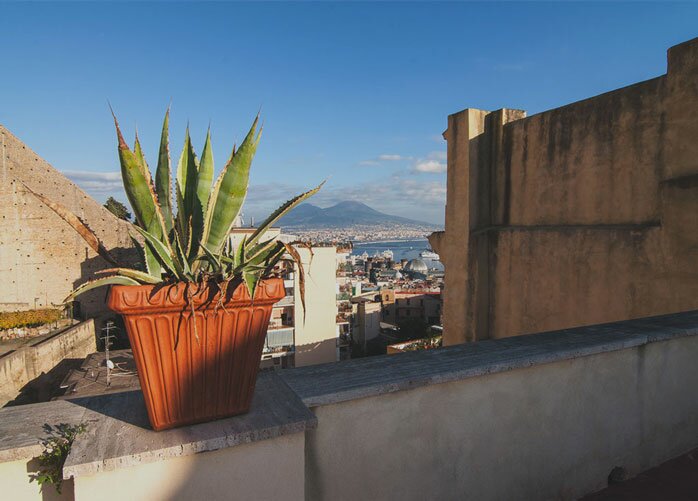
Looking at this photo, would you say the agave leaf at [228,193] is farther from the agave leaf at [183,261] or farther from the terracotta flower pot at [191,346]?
the terracotta flower pot at [191,346]

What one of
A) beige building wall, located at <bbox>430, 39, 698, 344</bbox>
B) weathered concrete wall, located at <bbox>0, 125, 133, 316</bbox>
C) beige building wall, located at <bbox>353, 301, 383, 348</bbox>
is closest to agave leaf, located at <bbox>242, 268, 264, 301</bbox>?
beige building wall, located at <bbox>430, 39, 698, 344</bbox>

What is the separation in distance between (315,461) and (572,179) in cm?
441

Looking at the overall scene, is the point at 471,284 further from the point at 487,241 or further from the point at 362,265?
the point at 362,265

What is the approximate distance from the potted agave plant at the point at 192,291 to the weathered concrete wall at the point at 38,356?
16.7 metres

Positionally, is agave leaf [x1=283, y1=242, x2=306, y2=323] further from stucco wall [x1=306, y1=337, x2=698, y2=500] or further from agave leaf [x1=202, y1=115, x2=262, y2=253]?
stucco wall [x1=306, y1=337, x2=698, y2=500]

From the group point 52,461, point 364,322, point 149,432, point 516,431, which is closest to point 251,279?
point 149,432

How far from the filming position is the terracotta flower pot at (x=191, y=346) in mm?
1394

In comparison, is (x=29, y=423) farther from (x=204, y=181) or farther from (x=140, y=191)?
(x=204, y=181)

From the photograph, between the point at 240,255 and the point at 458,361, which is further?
the point at 458,361

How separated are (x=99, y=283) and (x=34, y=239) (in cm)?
2787

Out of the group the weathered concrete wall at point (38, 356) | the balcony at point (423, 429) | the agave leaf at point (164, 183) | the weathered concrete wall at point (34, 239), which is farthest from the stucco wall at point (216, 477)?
the weathered concrete wall at point (34, 239)

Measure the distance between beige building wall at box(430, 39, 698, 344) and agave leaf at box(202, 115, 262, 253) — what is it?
4088 mm

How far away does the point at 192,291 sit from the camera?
1.41 metres

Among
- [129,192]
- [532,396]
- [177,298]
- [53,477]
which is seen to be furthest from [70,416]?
[532,396]
